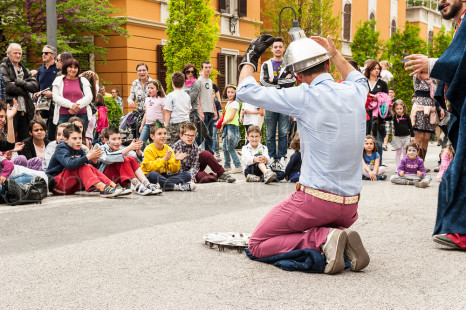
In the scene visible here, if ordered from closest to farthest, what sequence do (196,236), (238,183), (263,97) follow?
(263,97)
(196,236)
(238,183)

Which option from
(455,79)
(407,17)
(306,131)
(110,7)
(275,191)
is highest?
(407,17)

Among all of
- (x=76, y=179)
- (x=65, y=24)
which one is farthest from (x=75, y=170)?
(x=65, y=24)

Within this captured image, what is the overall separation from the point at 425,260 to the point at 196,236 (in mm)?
2001

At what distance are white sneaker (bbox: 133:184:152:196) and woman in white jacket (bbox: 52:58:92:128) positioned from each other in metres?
2.01

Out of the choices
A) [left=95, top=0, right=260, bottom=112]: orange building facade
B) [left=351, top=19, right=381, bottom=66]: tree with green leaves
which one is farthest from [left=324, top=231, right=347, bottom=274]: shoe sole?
[left=351, top=19, right=381, bottom=66]: tree with green leaves

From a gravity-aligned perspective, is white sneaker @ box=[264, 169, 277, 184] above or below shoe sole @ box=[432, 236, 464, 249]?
above

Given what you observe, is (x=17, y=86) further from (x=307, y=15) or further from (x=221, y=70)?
(x=307, y=15)

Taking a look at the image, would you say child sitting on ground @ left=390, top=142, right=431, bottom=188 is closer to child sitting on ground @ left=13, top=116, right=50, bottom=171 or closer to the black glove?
child sitting on ground @ left=13, top=116, right=50, bottom=171

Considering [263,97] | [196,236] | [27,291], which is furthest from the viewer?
[196,236]

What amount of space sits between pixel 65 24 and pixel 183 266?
59.1 feet

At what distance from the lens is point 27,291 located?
13.5 feet

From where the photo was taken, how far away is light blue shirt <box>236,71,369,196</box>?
4.69m

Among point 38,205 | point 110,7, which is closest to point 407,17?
point 110,7

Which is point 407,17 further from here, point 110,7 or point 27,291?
point 27,291
